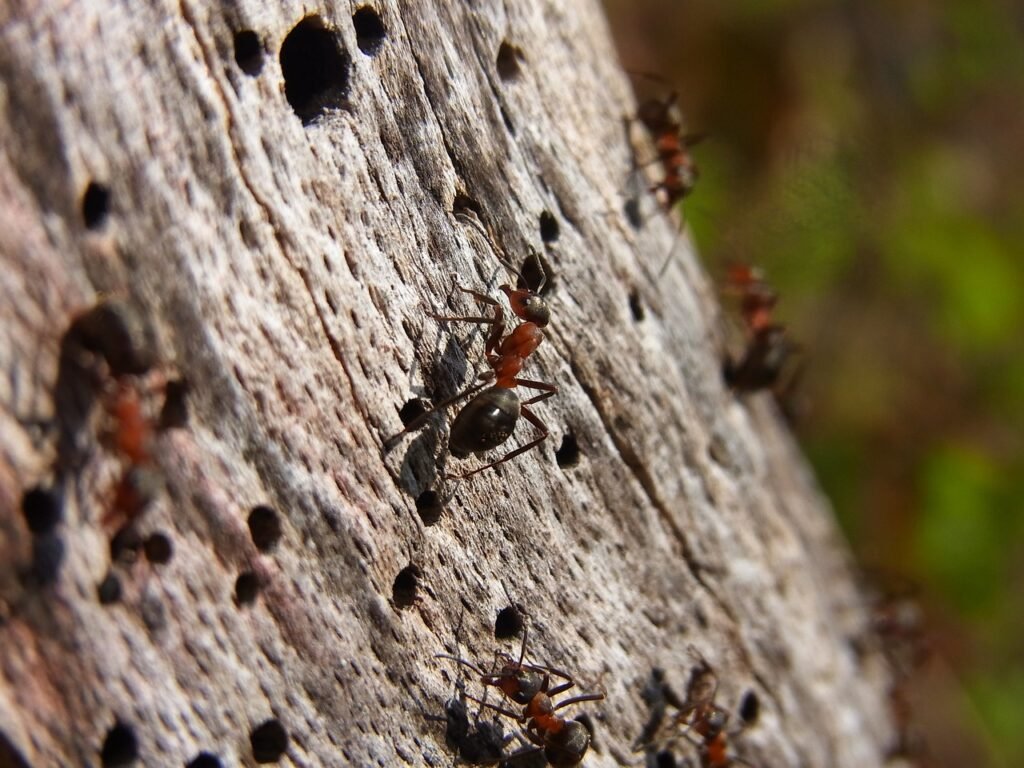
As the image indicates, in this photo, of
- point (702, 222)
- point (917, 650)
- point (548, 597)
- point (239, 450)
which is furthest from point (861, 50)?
point (239, 450)

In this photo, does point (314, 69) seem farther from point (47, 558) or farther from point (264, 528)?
point (47, 558)

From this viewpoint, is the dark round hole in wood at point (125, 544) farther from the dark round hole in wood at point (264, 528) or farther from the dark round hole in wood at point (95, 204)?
the dark round hole in wood at point (95, 204)

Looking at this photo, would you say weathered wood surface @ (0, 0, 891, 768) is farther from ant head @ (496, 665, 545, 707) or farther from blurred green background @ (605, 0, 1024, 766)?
blurred green background @ (605, 0, 1024, 766)

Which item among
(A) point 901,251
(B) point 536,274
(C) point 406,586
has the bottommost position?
(C) point 406,586

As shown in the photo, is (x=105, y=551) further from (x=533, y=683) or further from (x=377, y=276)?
(x=533, y=683)

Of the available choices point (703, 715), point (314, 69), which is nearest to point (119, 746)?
point (314, 69)

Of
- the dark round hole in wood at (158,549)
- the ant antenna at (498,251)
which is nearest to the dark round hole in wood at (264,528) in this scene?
the dark round hole in wood at (158,549)
